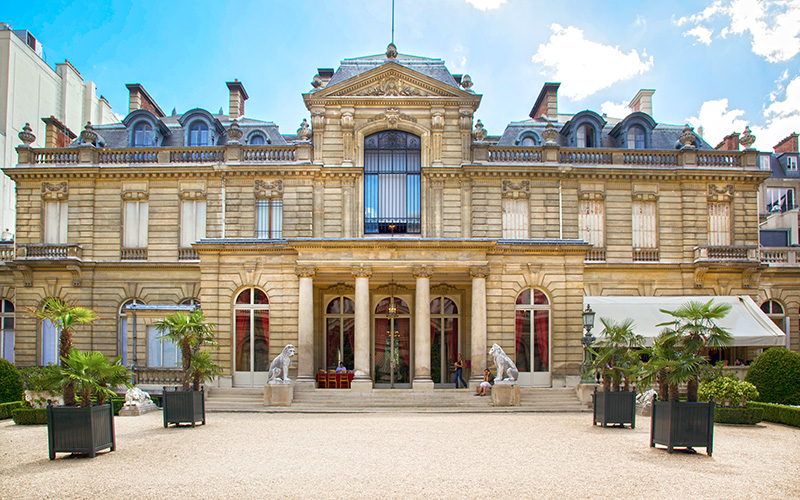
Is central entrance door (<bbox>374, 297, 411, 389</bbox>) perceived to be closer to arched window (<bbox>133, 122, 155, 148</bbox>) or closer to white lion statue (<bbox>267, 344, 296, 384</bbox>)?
white lion statue (<bbox>267, 344, 296, 384</bbox>)

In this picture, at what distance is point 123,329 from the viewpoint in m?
31.4

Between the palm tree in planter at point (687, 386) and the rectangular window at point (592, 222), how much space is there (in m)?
17.2

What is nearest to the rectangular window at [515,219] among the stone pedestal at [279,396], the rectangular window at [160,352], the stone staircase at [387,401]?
the stone staircase at [387,401]

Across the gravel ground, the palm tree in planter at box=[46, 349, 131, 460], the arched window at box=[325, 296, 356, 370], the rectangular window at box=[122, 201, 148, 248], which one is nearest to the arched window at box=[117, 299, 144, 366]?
the rectangular window at box=[122, 201, 148, 248]

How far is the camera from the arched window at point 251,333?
2720 centimetres

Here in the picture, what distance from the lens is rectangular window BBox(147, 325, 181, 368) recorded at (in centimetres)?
3086

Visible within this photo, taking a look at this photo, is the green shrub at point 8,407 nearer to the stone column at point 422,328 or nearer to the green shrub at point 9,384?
the green shrub at point 9,384

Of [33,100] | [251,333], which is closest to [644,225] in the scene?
[251,333]

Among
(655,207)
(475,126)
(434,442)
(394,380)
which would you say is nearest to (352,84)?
(475,126)

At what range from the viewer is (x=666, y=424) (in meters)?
13.8

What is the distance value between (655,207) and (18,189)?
3050 centimetres

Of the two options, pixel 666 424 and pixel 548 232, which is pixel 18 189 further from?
pixel 666 424

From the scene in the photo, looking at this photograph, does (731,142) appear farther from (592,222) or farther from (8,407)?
(8,407)

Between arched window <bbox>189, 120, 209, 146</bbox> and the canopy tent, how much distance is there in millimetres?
20225
